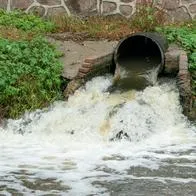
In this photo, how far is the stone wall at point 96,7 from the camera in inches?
531

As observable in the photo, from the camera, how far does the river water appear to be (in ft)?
22.4

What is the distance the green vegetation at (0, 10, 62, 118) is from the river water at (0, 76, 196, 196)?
8.4 inches

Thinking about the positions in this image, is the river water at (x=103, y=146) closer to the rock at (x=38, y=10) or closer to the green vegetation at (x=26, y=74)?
the green vegetation at (x=26, y=74)

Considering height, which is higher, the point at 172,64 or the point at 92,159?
the point at 172,64

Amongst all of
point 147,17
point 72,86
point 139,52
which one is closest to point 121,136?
point 72,86

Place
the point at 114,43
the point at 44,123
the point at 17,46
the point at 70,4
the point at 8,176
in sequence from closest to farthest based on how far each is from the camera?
the point at 8,176 < the point at 44,123 < the point at 17,46 < the point at 114,43 < the point at 70,4

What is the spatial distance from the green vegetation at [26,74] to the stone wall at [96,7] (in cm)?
189

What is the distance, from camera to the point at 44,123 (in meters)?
9.56

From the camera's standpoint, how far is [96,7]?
13.6m

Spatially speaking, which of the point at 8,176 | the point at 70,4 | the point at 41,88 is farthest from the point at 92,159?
the point at 70,4

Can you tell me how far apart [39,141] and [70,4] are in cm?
548

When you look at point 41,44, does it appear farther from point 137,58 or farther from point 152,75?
point 152,75

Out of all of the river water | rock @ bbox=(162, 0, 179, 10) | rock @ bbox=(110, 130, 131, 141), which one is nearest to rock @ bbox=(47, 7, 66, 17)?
rock @ bbox=(162, 0, 179, 10)

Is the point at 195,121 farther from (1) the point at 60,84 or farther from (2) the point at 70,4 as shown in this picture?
(2) the point at 70,4
